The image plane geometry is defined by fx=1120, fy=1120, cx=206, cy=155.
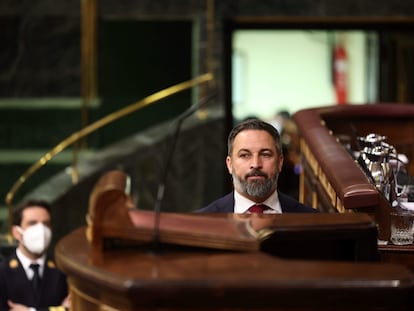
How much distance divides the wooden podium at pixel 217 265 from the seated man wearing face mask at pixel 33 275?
8.36ft

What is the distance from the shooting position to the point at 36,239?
557cm

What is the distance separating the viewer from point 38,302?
5.47 m

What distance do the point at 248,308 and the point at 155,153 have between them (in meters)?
6.54

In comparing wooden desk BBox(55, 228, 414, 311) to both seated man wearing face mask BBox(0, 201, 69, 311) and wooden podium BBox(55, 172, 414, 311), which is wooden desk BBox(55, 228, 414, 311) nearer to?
wooden podium BBox(55, 172, 414, 311)

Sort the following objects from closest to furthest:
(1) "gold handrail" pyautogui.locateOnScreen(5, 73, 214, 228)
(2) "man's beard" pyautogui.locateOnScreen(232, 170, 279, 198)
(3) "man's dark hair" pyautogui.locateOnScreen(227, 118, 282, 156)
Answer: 1. (2) "man's beard" pyautogui.locateOnScreen(232, 170, 279, 198)
2. (3) "man's dark hair" pyautogui.locateOnScreen(227, 118, 282, 156)
3. (1) "gold handrail" pyautogui.locateOnScreen(5, 73, 214, 228)

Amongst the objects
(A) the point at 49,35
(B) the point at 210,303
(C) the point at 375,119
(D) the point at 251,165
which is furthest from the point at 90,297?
(A) the point at 49,35

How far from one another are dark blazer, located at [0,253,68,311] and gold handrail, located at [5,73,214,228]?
3.00 metres

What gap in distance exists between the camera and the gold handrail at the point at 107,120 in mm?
8750

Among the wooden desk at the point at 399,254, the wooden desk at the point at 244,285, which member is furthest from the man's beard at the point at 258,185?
the wooden desk at the point at 244,285

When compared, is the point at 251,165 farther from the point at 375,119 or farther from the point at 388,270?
the point at 375,119

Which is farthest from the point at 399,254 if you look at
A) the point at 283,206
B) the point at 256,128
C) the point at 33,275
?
the point at 33,275

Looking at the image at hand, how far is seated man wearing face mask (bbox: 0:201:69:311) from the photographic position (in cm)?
546

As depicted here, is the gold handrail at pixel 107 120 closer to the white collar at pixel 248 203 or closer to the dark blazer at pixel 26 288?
the dark blazer at pixel 26 288

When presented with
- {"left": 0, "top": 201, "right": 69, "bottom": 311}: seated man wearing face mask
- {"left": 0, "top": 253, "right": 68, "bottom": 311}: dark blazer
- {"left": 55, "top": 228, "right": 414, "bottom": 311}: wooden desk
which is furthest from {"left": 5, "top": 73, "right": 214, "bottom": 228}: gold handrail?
{"left": 55, "top": 228, "right": 414, "bottom": 311}: wooden desk
